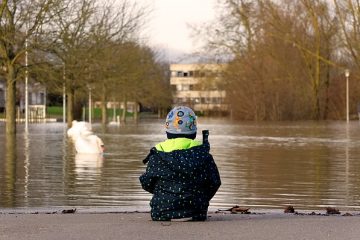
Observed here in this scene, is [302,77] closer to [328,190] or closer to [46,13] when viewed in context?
[46,13]

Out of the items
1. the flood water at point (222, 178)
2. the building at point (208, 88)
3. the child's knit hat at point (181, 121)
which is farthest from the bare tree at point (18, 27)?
the building at point (208, 88)

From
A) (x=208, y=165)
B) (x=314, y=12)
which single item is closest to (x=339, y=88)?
Result: (x=314, y=12)

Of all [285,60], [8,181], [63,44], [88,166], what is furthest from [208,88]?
[8,181]

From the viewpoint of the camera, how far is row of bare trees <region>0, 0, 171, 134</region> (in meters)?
35.5

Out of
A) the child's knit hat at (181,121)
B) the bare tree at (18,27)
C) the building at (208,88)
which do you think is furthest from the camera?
the building at (208,88)

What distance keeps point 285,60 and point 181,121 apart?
208 feet

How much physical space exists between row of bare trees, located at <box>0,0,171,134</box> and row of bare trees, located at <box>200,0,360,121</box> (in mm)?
18612

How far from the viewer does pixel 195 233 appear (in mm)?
7660

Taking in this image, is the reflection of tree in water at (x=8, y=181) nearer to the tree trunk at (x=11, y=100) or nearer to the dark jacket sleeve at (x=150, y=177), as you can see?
the dark jacket sleeve at (x=150, y=177)

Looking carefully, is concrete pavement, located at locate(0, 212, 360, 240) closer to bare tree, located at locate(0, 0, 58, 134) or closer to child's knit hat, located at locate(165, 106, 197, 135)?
child's knit hat, located at locate(165, 106, 197, 135)

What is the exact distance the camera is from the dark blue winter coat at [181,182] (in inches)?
338

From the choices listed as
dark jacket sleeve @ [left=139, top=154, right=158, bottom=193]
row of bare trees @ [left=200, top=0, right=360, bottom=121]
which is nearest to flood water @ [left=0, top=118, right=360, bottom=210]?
dark jacket sleeve @ [left=139, top=154, right=158, bottom=193]

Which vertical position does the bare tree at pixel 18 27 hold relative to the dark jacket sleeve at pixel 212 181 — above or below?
above

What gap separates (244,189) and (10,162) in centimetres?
815
